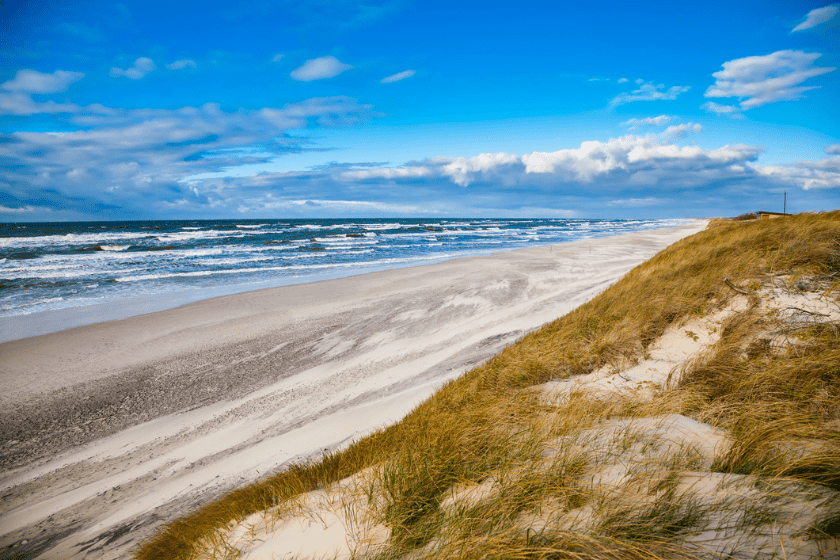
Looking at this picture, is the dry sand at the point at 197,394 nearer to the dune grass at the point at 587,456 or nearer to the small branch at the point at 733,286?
the dune grass at the point at 587,456

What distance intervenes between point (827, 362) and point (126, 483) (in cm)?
805

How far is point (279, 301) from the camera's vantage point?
1307 centimetres

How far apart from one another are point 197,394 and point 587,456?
6645mm

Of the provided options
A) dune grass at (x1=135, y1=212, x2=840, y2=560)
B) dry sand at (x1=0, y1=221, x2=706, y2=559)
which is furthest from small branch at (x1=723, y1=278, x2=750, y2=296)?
dry sand at (x1=0, y1=221, x2=706, y2=559)

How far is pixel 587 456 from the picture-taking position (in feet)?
9.05

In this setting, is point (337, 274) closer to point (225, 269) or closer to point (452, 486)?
point (225, 269)

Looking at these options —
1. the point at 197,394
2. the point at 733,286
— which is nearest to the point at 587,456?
the point at 733,286

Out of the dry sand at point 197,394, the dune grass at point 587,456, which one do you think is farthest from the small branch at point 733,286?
the dry sand at point 197,394

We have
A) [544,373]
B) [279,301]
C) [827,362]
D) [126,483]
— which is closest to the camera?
[827,362]

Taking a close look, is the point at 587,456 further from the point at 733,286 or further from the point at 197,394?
the point at 197,394

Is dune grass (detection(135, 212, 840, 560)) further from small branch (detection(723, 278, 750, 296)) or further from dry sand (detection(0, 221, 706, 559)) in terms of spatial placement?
dry sand (detection(0, 221, 706, 559))

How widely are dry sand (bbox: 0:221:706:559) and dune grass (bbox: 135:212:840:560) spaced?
998 millimetres

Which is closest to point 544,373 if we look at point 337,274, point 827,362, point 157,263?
point 827,362

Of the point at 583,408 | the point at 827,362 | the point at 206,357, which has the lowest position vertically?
the point at 206,357
